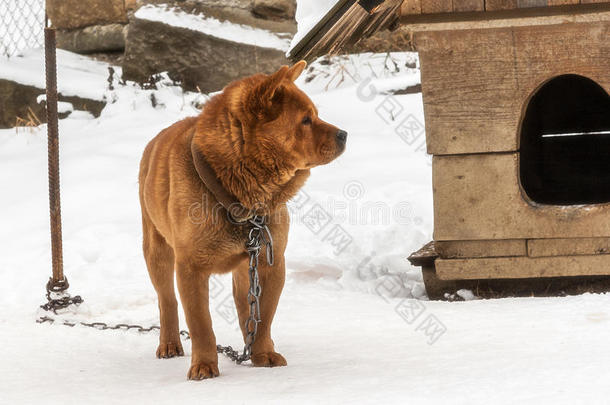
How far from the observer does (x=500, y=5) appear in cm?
430

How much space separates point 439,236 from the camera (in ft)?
14.9

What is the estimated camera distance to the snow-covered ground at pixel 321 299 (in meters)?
2.91

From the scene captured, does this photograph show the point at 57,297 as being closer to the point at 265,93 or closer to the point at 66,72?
the point at 265,93

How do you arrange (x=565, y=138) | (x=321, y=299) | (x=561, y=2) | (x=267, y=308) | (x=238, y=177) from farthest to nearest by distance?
(x=565, y=138), (x=321, y=299), (x=561, y=2), (x=267, y=308), (x=238, y=177)

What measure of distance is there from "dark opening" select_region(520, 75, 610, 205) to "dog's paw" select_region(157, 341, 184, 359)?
134 inches

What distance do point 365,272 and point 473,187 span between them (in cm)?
93

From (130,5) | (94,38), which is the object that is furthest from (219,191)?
(130,5)

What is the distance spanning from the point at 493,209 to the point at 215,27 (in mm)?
4399

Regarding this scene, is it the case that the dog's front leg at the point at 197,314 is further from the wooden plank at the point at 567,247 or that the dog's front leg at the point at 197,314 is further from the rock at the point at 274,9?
the rock at the point at 274,9

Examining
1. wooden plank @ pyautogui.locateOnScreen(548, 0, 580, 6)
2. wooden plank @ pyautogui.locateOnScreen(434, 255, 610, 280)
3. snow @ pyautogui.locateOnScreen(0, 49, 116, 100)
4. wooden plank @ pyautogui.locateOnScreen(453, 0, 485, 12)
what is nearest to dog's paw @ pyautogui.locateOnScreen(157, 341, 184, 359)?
wooden plank @ pyautogui.locateOnScreen(434, 255, 610, 280)

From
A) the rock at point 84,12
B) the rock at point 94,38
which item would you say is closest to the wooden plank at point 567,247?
the rock at point 94,38

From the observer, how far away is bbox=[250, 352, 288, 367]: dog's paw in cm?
329

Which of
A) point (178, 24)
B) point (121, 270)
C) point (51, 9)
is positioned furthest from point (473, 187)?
point (51, 9)

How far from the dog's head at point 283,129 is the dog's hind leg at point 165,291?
83 cm
